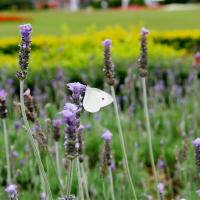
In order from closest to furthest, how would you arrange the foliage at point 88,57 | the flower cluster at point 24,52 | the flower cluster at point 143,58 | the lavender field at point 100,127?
the flower cluster at point 24,52 < the lavender field at point 100,127 < the flower cluster at point 143,58 < the foliage at point 88,57

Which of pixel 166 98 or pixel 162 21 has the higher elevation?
pixel 166 98

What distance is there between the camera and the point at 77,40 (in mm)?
11859

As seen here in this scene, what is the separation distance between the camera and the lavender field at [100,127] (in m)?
2.38

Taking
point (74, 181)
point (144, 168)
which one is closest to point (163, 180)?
point (144, 168)

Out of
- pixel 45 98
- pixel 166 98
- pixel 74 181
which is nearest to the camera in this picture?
pixel 74 181

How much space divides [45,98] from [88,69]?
4.81ft

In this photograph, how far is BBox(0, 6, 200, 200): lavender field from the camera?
238 cm

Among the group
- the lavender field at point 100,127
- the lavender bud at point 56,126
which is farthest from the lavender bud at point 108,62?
the lavender bud at point 56,126

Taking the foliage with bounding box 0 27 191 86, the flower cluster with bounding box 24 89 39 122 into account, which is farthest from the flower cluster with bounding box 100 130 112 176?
Answer: the foliage with bounding box 0 27 191 86

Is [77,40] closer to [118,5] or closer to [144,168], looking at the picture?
[144,168]

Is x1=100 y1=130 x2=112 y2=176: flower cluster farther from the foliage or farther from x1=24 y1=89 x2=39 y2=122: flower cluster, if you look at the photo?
the foliage

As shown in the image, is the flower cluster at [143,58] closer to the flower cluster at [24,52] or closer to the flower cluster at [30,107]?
the flower cluster at [30,107]

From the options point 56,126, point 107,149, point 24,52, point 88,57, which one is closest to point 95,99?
point 24,52

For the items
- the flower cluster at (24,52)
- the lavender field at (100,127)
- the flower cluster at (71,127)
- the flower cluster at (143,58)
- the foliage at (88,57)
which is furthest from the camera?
the foliage at (88,57)
